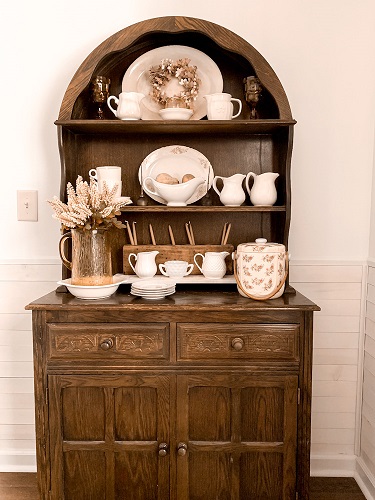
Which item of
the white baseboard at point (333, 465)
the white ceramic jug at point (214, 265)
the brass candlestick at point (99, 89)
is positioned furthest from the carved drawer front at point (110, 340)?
the white baseboard at point (333, 465)

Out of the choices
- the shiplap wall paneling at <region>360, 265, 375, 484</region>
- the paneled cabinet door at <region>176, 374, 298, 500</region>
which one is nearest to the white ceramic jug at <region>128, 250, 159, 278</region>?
the paneled cabinet door at <region>176, 374, 298, 500</region>

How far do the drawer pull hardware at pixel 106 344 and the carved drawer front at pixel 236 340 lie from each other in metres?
0.24

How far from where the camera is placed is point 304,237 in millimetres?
2205

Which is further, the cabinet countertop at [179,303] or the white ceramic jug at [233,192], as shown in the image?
the white ceramic jug at [233,192]

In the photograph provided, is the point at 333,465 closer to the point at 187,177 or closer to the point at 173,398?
the point at 173,398

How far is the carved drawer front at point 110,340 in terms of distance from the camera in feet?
5.68

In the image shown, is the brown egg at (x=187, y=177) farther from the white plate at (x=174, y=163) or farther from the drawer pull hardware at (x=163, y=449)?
the drawer pull hardware at (x=163, y=449)

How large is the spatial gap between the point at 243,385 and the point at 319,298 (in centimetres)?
67

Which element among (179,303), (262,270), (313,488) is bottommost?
(313,488)

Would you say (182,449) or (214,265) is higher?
(214,265)

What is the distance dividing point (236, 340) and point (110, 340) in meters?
0.44

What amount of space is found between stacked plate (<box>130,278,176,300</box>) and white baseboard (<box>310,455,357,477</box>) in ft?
3.60

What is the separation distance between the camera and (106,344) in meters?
1.71

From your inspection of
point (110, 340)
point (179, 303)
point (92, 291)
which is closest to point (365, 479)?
point (179, 303)
